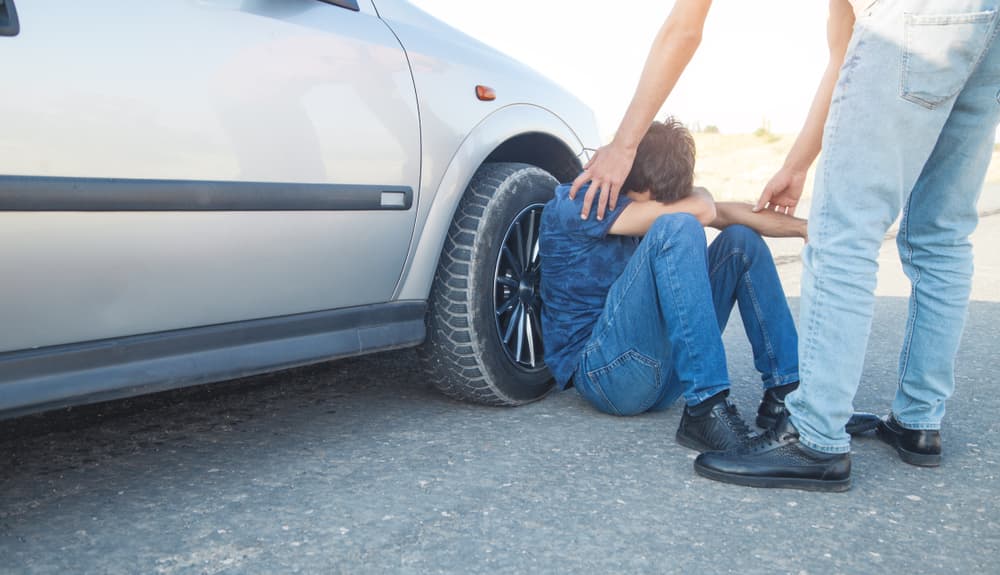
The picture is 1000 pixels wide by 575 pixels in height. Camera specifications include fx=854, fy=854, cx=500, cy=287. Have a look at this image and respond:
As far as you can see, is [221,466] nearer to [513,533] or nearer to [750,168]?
[513,533]

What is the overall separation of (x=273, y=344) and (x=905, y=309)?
346 cm

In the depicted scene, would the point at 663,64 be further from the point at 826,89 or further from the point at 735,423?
the point at 735,423

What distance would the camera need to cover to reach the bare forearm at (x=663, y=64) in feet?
7.13

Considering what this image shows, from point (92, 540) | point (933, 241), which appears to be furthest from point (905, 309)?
point (92, 540)

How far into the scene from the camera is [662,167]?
7.94ft

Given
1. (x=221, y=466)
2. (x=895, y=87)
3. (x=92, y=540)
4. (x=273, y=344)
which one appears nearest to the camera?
(x=92, y=540)

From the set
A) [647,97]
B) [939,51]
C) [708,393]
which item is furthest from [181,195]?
[939,51]

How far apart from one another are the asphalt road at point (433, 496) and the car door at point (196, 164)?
0.41 m

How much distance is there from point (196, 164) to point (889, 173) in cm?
147

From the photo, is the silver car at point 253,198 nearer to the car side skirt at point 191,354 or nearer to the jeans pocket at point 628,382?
the car side skirt at point 191,354

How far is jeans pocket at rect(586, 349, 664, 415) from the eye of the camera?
2.35m

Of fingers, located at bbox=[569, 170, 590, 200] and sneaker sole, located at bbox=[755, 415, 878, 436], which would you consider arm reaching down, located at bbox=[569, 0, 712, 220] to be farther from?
sneaker sole, located at bbox=[755, 415, 878, 436]

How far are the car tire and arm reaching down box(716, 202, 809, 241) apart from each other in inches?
22.0

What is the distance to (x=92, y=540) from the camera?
1.68 metres
